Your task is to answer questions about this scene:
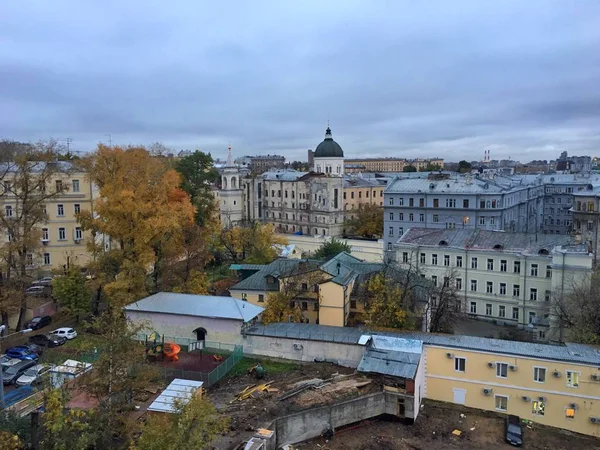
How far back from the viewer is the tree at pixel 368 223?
5797cm

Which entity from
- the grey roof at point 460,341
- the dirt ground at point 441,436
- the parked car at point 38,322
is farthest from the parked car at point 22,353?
the dirt ground at point 441,436

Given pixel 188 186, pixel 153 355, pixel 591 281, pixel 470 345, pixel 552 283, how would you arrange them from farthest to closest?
pixel 188 186 < pixel 552 283 < pixel 591 281 < pixel 153 355 < pixel 470 345

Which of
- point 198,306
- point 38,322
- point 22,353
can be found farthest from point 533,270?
point 38,322

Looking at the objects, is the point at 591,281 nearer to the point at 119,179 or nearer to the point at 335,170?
the point at 119,179

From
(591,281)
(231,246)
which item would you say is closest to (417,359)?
(591,281)

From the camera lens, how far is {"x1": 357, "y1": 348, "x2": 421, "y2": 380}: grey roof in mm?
19320

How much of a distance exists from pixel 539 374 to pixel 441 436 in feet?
16.6

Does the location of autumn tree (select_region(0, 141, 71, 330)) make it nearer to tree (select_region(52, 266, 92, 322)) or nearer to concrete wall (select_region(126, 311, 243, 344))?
tree (select_region(52, 266, 92, 322))

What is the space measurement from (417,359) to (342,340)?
11.7ft

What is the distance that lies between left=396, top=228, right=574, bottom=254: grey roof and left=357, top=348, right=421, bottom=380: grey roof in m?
16.1

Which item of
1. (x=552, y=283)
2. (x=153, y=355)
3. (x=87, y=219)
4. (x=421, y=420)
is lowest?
(x=421, y=420)

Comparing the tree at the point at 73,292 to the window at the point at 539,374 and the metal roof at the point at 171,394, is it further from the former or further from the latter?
the window at the point at 539,374

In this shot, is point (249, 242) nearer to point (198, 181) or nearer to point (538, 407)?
point (198, 181)

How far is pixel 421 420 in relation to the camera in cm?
1950
